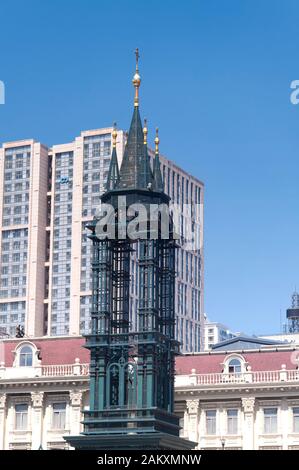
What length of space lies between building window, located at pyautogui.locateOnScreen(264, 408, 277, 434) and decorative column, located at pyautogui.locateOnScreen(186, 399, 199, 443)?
504cm

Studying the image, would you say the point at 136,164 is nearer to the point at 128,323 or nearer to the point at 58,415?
the point at 128,323

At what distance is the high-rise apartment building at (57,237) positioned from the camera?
577 ft

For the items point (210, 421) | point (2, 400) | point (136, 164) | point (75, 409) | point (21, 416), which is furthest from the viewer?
point (2, 400)

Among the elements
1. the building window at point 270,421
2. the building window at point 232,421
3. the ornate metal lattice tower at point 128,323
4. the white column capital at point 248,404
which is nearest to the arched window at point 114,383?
the ornate metal lattice tower at point 128,323

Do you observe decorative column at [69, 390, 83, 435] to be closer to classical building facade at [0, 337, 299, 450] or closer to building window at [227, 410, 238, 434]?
classical building facade at [0, 337, 299, 450]

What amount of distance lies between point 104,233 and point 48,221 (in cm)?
11245

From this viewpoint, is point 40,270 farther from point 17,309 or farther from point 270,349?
point 270,349

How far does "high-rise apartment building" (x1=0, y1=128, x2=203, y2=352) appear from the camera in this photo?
175750 millimetres

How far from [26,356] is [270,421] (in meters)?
19.7

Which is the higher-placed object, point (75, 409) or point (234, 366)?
point (234, 366)

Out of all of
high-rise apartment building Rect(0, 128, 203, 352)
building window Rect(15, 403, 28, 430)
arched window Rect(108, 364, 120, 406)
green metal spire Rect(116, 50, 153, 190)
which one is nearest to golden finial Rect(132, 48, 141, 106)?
→ green metal spire Rect(116, 50, 153, 190)

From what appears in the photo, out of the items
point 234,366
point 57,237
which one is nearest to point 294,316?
point 57,237

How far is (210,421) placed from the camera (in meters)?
83.1

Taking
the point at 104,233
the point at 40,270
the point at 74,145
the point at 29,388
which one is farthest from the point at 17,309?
the point at 104,233
